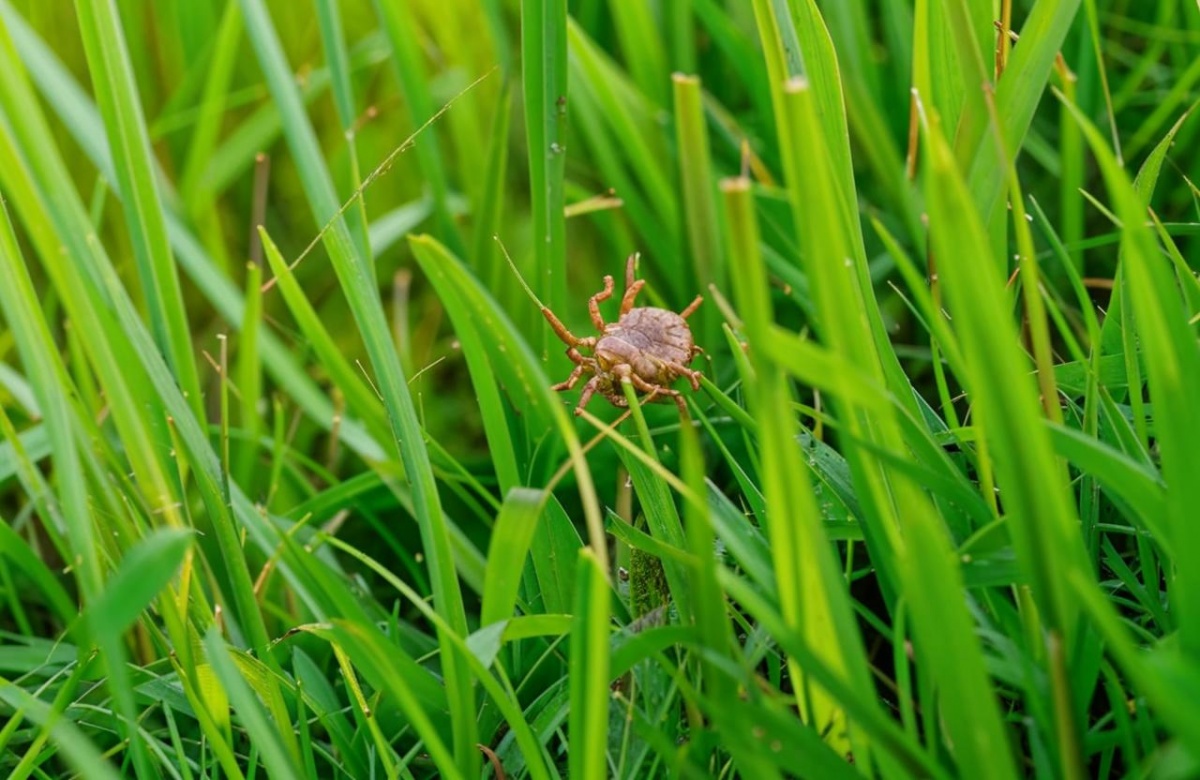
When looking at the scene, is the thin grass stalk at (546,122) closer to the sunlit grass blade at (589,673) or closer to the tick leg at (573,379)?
the tick leg at (573,379)

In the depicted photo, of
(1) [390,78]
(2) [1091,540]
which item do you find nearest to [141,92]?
(1) [390,78]

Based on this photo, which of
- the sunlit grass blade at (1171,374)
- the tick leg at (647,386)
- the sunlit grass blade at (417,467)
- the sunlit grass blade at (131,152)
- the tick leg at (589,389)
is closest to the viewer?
the sunlit grass blade at (1171,374)

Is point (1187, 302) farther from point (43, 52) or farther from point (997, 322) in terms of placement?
point (43, 52)

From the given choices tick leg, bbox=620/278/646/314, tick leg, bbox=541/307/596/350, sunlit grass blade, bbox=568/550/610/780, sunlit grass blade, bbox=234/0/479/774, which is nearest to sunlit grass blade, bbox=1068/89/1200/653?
sunlit grass blade, bbox=568/550/610/780

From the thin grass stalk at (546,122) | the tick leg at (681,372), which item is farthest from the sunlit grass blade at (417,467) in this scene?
the tick leg at (681,372)

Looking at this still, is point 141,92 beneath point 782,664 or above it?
above

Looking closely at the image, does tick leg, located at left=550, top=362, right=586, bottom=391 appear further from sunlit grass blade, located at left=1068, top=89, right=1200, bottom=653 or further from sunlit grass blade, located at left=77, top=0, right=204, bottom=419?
sunlit grass blade, located at left=1068, top=89, right=1200, bottom=653

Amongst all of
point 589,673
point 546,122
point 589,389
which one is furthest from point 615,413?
point 589,673
